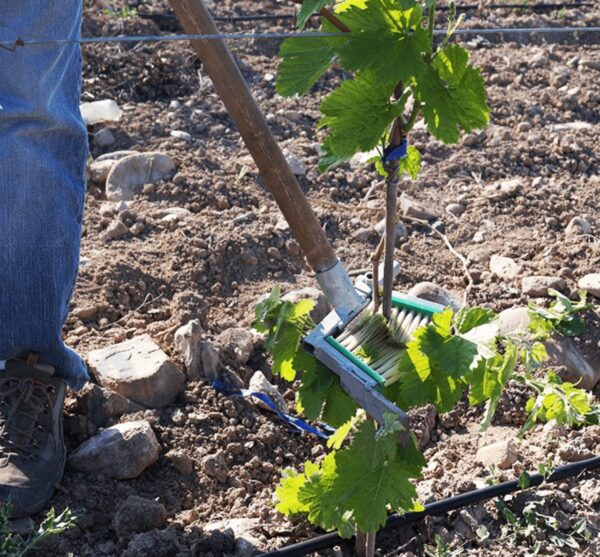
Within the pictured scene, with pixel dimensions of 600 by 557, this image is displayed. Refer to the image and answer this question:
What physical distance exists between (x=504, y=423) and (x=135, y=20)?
125 inches

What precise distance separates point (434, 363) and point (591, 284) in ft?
5.14

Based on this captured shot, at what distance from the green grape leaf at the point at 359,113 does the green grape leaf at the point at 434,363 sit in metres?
0.36

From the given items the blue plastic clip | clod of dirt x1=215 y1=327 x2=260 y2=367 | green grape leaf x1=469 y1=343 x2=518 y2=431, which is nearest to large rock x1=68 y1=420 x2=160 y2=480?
→ clod of dirt x1=215 y1=327 x2=260 y2=367

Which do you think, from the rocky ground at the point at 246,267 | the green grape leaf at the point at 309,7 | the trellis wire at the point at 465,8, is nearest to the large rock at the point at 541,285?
the rocky ground at the point at 246,267

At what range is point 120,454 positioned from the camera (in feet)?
8.17

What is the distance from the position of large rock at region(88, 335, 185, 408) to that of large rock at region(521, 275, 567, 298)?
3.96ft

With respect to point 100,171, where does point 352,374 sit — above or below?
above

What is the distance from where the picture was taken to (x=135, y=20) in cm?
508

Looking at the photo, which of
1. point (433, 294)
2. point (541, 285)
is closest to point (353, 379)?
point (433, 294)

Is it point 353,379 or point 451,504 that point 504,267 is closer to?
point 451,504

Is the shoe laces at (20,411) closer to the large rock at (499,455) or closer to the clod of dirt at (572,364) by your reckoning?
the large rock at (499,455)

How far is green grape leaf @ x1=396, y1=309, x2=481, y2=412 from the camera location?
1.82 metres

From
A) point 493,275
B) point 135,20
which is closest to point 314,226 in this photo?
point 493,275

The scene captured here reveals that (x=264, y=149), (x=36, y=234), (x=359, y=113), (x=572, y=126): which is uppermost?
(x=359, y=113)
